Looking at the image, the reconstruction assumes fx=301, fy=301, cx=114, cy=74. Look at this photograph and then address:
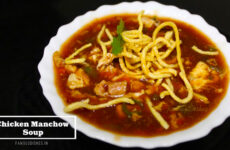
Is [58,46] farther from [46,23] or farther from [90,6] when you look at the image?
[90,6]

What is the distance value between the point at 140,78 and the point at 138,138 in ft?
3.38

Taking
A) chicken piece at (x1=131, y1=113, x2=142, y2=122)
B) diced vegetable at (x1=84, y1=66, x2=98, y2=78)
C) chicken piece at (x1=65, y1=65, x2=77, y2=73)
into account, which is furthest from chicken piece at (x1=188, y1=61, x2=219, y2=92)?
chicken piece at (x1=65, y1=65, x2=77, y2=73)

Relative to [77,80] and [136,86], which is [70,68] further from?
[136,86]

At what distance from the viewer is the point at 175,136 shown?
348 centimetres

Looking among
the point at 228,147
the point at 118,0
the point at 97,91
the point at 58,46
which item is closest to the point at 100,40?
the point at 58,46

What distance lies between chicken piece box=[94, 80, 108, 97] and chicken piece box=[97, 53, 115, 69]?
0.35 metres

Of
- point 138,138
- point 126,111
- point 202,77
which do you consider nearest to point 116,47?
point 126,111

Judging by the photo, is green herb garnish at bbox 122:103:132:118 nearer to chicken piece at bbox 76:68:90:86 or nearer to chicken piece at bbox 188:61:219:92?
chicken piece at bbox 76:68:90:86

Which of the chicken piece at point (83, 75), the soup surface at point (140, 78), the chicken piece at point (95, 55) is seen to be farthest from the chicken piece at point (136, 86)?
the chicken piece at point (95, 55)

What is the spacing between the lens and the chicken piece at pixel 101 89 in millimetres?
4051

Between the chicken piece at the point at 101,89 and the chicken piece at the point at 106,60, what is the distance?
347 millimetres

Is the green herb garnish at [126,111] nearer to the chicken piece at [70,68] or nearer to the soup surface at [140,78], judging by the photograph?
the soup surface at [140,78]

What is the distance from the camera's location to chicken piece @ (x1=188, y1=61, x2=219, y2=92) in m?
4.18

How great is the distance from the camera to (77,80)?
13.7 feet
